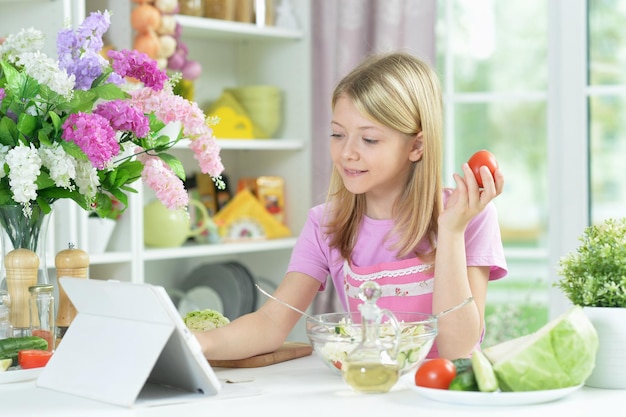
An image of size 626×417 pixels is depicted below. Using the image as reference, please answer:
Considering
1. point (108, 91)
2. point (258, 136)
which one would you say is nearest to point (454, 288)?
point (108, 91)

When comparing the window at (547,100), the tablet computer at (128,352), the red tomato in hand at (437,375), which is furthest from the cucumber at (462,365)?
the window at (547,100)

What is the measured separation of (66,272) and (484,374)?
0.83m

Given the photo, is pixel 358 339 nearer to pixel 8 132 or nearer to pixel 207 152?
pixel 207 152

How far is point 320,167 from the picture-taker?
12.4 ft

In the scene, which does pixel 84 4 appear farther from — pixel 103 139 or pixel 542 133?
pixel 542 133

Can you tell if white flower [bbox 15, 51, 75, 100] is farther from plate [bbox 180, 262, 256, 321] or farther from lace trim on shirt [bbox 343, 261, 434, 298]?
plate [bbox 180, 262, 256, 321]

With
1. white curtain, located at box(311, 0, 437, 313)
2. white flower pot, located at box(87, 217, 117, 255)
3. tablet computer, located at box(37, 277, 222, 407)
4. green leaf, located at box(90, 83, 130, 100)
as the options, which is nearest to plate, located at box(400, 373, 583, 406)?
tablet computer, located at box(37, 277, 222, 407)

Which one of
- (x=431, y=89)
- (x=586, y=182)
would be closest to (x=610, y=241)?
(x=431, y=89)

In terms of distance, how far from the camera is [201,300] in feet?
12.3

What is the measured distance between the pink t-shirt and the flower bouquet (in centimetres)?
32

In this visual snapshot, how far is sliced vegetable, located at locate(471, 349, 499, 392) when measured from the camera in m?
1.37

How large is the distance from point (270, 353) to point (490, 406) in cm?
58

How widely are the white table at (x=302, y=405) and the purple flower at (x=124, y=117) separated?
0.50 metres

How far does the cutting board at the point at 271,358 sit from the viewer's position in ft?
5.89
